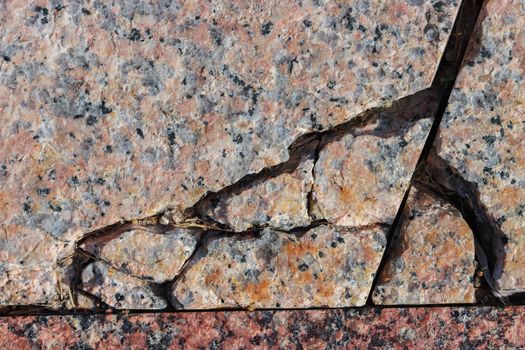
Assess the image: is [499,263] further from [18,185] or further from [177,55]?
[18,185]

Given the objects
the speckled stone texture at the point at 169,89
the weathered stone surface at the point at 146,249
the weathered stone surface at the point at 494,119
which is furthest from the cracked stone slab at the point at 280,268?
the weathered stone surface at the point at 494,119

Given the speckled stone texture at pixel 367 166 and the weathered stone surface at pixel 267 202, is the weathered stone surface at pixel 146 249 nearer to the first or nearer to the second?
the weathered stone surface at pixel 267 202

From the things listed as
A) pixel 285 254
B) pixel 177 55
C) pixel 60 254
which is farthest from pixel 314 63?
pixel 60 254

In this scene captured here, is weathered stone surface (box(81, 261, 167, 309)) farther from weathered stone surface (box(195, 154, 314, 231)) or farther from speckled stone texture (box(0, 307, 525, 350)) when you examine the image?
weathered stone surface (box(195, 154, 314, 231))

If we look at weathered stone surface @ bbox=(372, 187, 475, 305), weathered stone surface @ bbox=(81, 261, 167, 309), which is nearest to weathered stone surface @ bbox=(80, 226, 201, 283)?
weathered stone surface @ bbox=(81, 261, 167, 309)

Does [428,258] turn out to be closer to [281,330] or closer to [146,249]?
[281,330]
